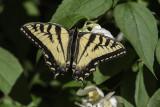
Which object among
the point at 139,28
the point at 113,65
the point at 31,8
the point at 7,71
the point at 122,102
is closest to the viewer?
the point at 139,28

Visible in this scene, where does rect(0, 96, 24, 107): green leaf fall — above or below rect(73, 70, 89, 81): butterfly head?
below

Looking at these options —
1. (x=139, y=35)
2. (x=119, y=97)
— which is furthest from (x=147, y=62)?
(x=119, y=97)

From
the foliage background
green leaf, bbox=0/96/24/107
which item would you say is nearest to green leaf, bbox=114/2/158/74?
the foliage background

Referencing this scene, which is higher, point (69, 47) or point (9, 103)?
point (69, 47)

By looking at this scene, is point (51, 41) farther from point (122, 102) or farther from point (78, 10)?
point (122, 102)

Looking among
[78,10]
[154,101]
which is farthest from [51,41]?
[154,101]

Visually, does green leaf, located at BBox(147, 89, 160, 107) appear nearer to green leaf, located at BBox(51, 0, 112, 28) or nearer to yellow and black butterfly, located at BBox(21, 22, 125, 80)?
yellow and black butterfly, located at BBox(21, 22, 125, 80)

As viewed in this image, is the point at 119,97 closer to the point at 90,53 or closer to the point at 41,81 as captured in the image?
the point at 90,53

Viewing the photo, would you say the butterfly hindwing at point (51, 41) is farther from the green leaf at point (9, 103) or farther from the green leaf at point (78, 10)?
the green leaf at point (9, 103)
